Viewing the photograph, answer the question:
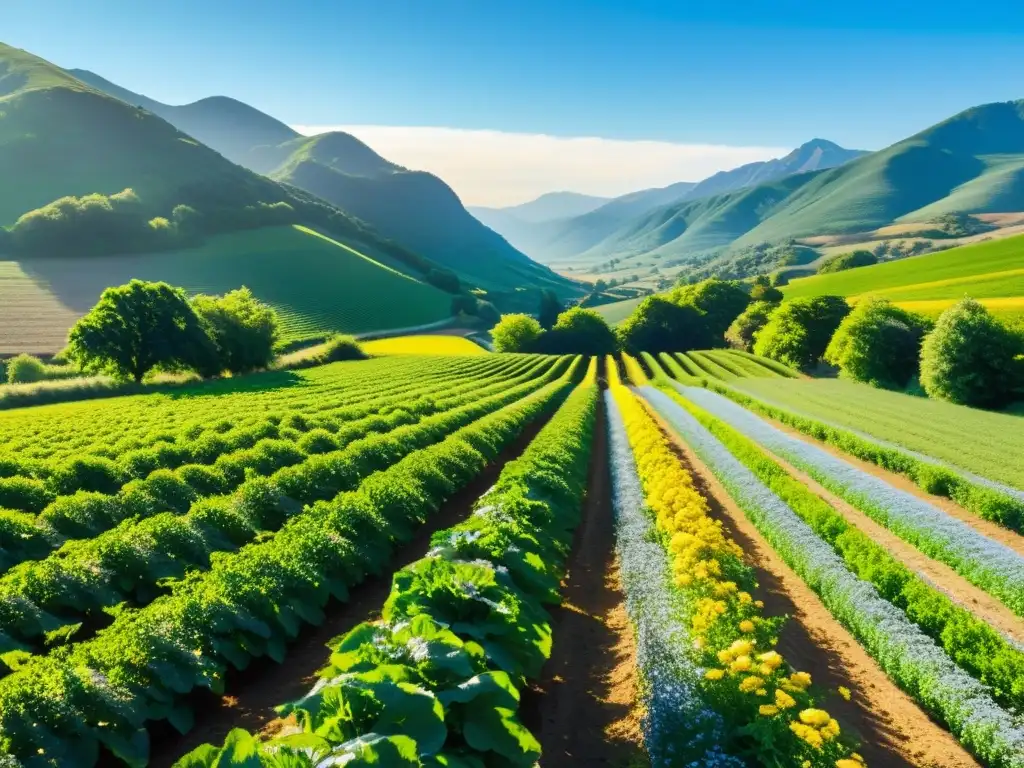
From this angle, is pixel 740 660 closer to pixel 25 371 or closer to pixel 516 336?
pixel 25 371

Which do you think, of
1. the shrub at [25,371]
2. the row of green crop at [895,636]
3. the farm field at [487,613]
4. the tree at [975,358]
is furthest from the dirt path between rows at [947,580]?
the shrub at [25,371]

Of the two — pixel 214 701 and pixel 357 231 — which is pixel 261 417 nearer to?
pixel 214 701

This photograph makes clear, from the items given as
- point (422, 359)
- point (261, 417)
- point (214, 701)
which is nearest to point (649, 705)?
point (214, 701)

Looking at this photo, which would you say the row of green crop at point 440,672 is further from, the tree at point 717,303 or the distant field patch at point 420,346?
the tree at point 717,303

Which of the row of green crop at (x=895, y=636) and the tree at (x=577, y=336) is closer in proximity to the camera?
the row of green crop at (x=895, y=636)

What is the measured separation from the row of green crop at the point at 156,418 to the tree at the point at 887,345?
125 feet

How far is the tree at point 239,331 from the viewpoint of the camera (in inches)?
2164

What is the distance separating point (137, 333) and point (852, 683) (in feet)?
170

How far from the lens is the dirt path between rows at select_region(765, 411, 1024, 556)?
15.5 meters

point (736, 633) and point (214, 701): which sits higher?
point (736, 633)

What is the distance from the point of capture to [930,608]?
32.3 feet

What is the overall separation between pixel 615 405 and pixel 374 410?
18.9 m

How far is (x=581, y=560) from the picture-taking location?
46.0 ft

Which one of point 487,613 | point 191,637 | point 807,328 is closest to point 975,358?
point 807,328
